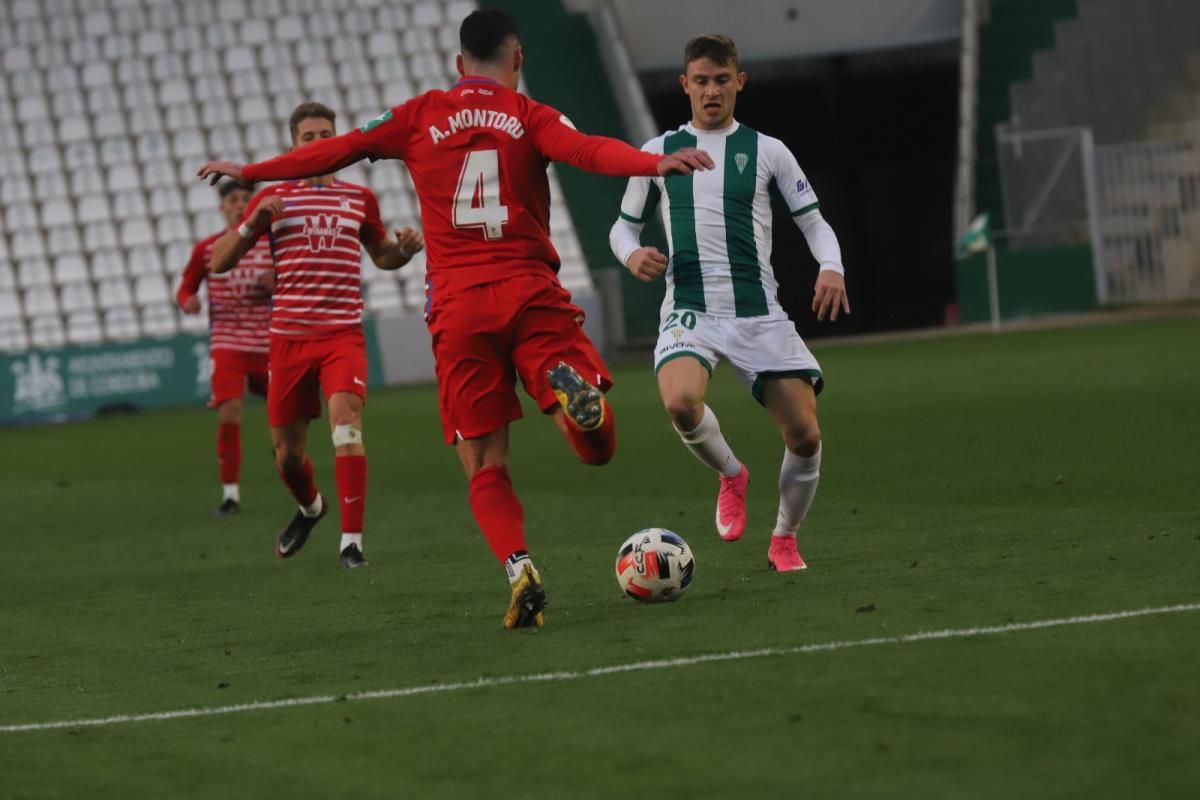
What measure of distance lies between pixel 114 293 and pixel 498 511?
23725 mm

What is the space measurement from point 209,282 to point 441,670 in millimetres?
8358

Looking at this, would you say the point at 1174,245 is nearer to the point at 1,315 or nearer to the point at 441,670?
the point at 1,315

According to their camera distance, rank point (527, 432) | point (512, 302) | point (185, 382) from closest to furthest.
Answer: point (512, 302) < point (527, 432) < point (185, 382)

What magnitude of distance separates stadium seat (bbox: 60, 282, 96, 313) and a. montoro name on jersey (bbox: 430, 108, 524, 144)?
2357 cm

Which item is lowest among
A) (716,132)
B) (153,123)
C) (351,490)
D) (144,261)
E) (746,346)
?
(351,490)

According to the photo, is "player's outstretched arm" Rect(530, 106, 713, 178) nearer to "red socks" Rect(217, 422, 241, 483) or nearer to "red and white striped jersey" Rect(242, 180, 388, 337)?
"red and white striped jersey" Rect(242, 180, 388, 337)

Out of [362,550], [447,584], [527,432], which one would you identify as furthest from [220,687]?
[527,432]

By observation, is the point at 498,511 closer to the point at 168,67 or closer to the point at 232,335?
the point at 232,335

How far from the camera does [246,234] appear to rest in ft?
29.6

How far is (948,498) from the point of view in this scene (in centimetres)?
1005

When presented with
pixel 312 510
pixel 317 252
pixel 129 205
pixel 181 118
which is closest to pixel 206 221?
pixel 129 205

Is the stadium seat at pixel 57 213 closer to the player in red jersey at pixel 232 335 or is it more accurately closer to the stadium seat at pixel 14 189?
the stadium seat at pixel 14 189

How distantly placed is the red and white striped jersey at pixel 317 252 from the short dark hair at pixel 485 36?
3.16m

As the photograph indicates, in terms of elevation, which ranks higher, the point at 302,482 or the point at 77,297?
the point at 77,297
